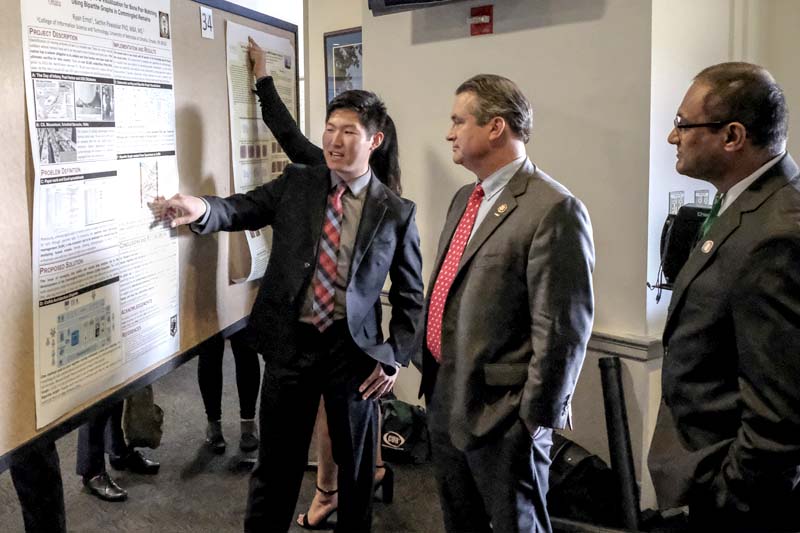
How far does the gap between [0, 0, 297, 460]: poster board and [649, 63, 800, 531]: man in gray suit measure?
1267 millimetres

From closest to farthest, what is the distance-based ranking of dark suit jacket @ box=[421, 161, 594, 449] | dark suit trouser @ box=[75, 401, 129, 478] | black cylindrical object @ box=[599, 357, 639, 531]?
dark suit jacket @ box=[421, 161, 594, 449], black cylindrical object @ box=[599, 357, 639, 531], dark suit trouser @ box=[75, 401, 129, 478]

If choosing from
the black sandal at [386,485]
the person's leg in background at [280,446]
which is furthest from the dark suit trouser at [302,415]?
the black sandal at [386,485]

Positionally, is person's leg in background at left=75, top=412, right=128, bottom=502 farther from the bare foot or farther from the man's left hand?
the man's left hand

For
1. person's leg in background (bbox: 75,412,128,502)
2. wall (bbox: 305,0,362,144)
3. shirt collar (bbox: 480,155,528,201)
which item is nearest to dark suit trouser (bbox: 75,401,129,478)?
person's leg in background (bbox: 75,412,128,502)

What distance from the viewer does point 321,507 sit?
8.56 feet

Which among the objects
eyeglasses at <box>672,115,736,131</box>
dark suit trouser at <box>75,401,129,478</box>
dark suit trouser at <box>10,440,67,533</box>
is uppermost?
eyeglasses at <box>672,115,736,131</box>

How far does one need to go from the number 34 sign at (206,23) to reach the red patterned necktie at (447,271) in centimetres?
89

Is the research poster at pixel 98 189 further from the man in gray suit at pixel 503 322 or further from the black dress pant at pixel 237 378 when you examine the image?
the black dress pant at pixel 237 378

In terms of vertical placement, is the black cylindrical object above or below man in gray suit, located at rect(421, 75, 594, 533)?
below

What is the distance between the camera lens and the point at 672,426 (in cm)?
143

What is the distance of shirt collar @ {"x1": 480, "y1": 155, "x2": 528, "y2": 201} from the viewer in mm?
1818

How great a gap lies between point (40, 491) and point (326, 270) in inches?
40.2

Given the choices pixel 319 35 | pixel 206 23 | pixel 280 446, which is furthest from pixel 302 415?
pixel 319 35

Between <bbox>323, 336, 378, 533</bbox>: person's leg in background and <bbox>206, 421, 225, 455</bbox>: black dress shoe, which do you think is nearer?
<bbox>323, 336, 378, 533</bbox>: person's leg in background
